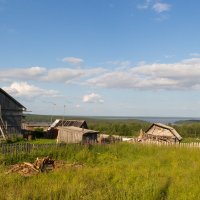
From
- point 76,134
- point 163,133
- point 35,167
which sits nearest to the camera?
point 35,167

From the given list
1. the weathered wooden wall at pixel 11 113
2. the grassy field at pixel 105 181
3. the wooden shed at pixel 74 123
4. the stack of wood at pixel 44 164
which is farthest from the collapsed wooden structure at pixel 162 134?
the stack of wood at pixel 44 164

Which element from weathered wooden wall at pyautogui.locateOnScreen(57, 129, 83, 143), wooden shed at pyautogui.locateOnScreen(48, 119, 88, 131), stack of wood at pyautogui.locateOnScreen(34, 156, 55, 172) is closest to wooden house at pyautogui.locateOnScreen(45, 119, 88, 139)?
wooden shed at pyautogui.locateOnScreen(48, 119, 88, 131)

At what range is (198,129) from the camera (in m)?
76.0

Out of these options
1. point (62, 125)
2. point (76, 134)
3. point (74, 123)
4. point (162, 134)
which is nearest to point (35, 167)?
point (76, 134)

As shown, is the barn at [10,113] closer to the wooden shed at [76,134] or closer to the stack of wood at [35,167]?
the wooden shed at [76,134]

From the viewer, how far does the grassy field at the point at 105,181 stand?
10.6 m

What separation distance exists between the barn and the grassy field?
57.6 feet

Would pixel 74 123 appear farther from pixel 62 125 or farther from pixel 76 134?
pixel 76 134

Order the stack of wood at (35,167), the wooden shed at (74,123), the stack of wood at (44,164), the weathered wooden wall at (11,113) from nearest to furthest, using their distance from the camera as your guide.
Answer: the stack of wood at (35,167), the stack of wood at (44,164), the weathered wooden wall at (11,113), the wooden shed at (74,123)

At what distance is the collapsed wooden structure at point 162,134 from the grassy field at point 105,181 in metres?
15.6

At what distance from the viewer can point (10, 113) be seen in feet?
128

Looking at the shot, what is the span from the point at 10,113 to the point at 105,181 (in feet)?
91.5

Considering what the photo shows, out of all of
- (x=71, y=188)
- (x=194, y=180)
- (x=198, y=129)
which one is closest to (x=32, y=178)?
(x=71, y=188)

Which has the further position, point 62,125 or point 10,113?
point 62,125
